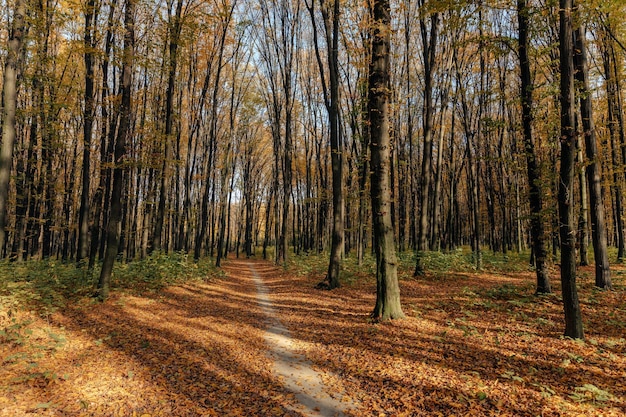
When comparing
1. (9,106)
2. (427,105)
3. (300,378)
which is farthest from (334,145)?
(9,106)

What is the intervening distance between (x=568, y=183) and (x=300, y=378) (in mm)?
5733

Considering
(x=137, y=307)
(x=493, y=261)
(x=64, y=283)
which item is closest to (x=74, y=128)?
(x=64, y=283)

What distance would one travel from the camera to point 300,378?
16.6ft

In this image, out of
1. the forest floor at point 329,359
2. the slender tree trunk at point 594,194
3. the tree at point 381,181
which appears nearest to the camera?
the forest floor at point 329,359

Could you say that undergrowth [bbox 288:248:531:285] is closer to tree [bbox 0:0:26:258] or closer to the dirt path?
the dirt path

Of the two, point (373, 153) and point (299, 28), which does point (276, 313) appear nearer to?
point (373, 153)

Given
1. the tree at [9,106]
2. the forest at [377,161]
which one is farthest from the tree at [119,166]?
the tree at [9,106]

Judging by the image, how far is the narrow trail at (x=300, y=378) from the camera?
4.10 meters

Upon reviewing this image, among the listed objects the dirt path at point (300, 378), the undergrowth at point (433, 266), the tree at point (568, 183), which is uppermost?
the tree at point (568, 183)

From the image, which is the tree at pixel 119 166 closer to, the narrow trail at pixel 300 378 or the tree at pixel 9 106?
the tree at pixel 9 106

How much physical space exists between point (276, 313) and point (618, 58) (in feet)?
65.6

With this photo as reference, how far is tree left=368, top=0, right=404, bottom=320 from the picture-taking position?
7496 millimetres

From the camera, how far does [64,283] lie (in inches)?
406

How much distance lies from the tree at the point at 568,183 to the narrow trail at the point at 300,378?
14.8ft
